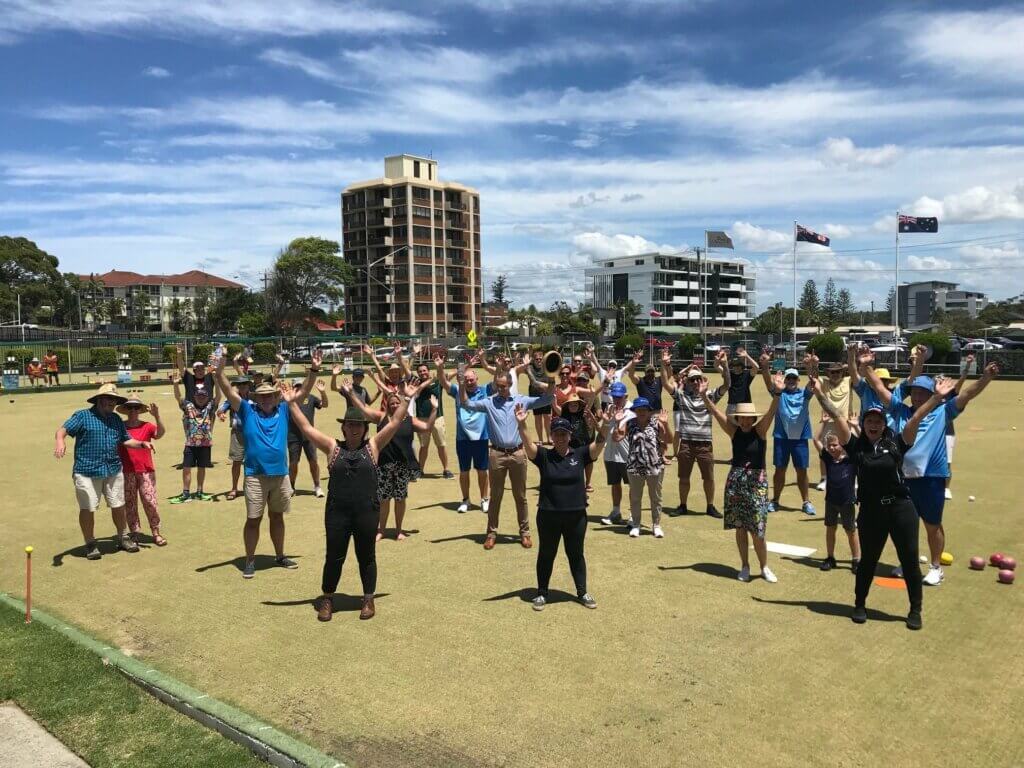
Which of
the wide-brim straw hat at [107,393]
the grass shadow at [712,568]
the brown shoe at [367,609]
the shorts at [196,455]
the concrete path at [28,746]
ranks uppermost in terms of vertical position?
the wide-brim straw hat at [107,393]

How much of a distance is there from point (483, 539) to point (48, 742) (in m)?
5.05

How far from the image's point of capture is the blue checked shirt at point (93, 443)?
779 cm

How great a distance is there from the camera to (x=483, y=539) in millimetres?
8812

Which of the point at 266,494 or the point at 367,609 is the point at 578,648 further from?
the point at 266,494

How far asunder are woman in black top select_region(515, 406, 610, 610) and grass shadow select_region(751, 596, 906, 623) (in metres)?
1.74

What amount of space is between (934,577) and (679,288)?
444 ft

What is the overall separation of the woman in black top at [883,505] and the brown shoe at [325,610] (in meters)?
4.42

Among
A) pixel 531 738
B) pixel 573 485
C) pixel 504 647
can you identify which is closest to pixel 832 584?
pixel 573 485

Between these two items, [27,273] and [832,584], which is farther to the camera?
[27,273]

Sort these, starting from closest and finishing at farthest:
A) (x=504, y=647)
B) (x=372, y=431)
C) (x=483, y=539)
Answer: (x=504, y=647) → (x=483, y=539) → (x=372, y=431)

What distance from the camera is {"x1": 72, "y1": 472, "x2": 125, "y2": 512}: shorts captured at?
7.79 meters

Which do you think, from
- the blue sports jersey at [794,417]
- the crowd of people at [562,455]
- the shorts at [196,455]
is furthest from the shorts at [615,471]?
the shorts at [196,455]

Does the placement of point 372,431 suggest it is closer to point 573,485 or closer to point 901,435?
point 573,485

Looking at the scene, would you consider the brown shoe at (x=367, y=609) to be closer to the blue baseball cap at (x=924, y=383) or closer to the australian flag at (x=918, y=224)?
the blue baseball cap at (x=924, y=383)
